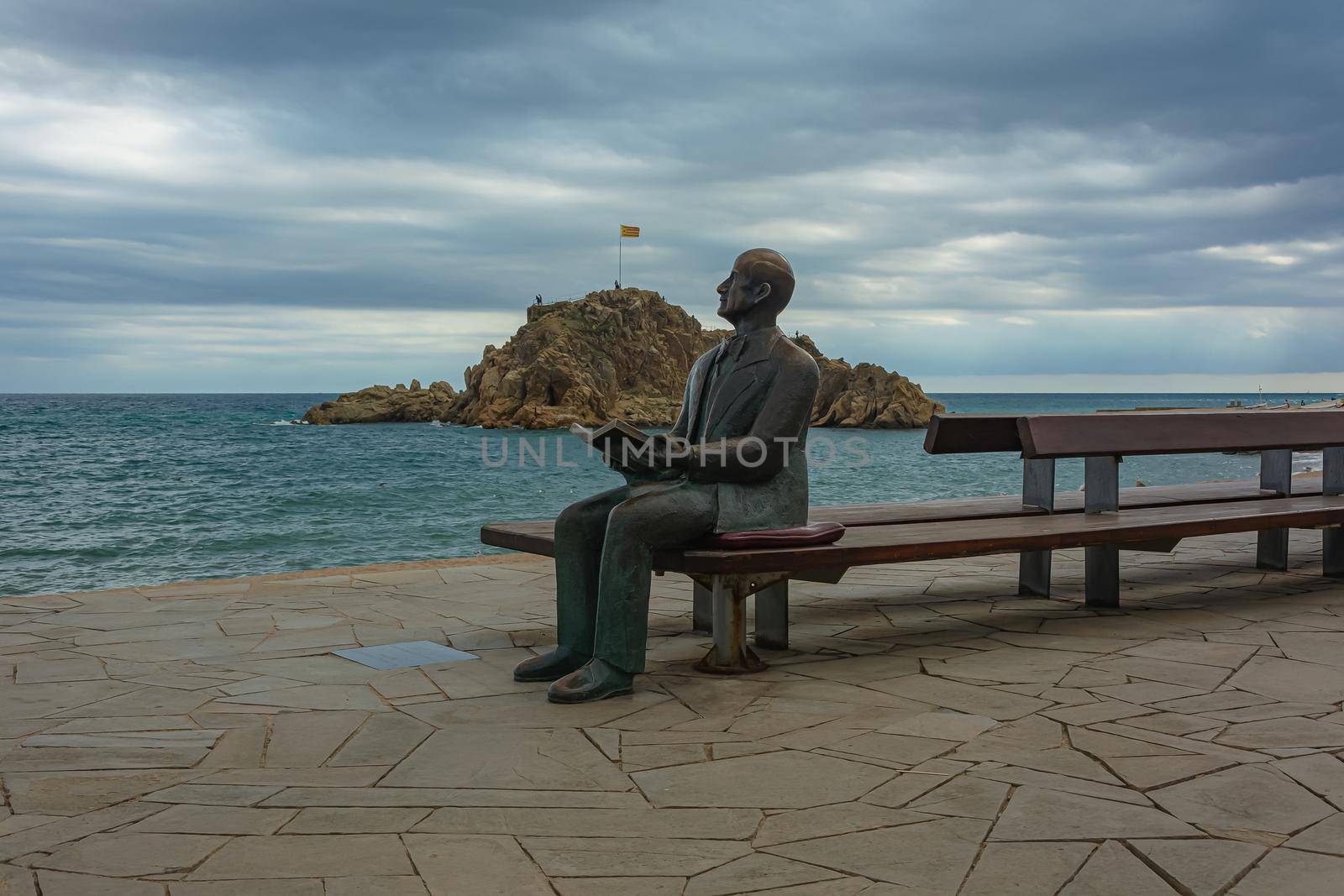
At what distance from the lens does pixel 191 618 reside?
6270mm

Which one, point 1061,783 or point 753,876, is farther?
point 1061,783

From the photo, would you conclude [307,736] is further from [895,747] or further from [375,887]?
[895,747]

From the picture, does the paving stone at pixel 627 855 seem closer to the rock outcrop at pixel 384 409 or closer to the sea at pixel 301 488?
the sea at pixel 301 488

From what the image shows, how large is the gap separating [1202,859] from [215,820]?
2676 millimetres

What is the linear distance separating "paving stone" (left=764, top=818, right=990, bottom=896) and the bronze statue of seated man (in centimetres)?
161

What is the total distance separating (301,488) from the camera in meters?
33.2

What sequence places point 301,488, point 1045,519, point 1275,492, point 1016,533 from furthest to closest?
point 301,488
point 1275,492
point 1045,519
point 1016,533

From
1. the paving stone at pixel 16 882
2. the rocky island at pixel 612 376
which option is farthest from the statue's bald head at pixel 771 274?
the rocky island at pixel 612 376

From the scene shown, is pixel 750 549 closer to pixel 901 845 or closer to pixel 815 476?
pixel 901 845

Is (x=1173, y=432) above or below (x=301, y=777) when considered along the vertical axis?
above

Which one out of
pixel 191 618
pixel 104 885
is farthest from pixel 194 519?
pixel 104 885

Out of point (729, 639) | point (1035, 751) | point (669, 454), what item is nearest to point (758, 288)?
point (669, 454)

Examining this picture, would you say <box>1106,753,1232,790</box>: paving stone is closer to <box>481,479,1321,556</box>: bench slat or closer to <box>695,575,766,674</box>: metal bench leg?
<box>695,575,766,674</box>: metal bench leg

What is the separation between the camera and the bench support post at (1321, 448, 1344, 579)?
7285mm
